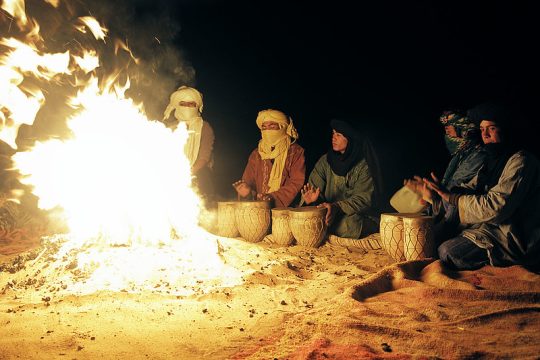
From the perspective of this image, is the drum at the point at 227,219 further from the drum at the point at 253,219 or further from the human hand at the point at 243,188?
the human hand at the point at 243,188

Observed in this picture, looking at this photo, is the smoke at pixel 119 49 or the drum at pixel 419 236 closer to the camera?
the drum at pixel 419 236

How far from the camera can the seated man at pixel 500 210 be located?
4.22m

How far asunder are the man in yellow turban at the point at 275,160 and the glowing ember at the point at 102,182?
6.17ft

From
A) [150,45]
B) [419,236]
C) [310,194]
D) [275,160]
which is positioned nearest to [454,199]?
[419,236]

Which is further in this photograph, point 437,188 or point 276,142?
point 276,142

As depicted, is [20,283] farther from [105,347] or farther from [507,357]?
[507,357]

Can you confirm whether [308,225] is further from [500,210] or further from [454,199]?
[500,210]

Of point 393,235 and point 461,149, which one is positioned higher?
point 461,149

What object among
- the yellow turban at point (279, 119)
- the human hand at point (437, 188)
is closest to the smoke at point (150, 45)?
the yellow turban at point (279, 119)

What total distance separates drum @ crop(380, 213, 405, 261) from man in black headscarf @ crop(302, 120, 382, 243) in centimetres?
107

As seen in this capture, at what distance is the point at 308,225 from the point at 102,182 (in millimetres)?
2786

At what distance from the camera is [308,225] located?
589cm

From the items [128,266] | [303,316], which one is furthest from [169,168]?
[303,316]

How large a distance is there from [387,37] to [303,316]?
5.93 m
